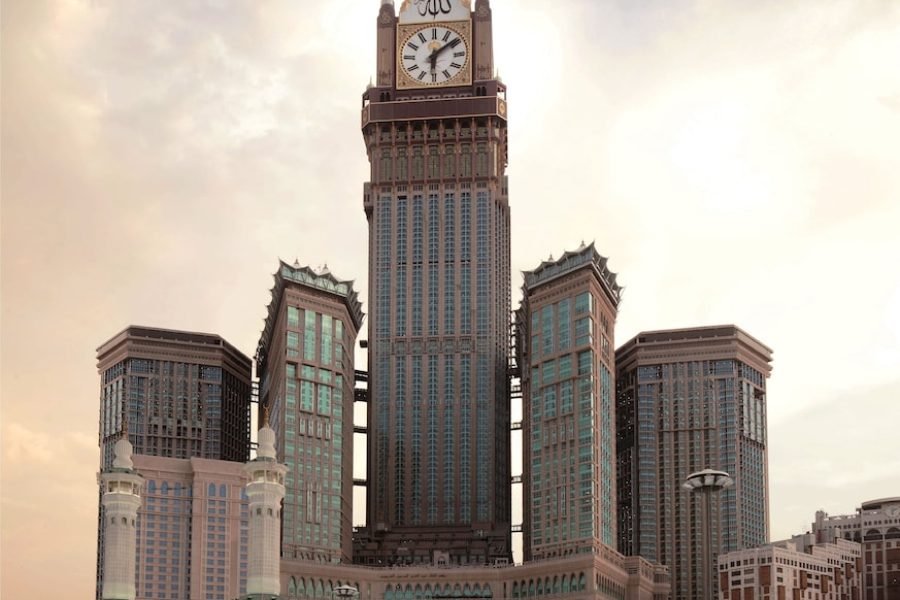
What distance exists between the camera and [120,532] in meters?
180

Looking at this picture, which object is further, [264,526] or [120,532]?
[120,532]

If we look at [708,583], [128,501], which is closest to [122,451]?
[128,501]

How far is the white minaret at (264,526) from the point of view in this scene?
17550 cm

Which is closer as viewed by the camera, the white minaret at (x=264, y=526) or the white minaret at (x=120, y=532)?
the white minaret at (x=264, y=526)

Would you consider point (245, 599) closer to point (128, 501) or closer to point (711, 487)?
point (128, 501)

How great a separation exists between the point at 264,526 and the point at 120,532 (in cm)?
1511

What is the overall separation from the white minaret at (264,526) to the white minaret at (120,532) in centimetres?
1233

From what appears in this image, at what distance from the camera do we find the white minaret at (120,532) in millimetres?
177875

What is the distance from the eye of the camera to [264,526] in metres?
177

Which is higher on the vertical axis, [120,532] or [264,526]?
[264,526]

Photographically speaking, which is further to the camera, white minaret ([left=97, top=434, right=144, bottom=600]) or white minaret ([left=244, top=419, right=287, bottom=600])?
white minaret ([left=97, top=434, right=144, bottom=600])

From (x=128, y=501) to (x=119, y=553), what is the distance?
554 centimetres

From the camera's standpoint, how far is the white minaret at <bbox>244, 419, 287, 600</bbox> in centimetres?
17550

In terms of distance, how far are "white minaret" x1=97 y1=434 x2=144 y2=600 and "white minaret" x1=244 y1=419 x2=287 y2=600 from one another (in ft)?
40.5
